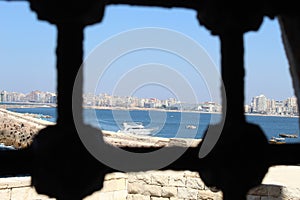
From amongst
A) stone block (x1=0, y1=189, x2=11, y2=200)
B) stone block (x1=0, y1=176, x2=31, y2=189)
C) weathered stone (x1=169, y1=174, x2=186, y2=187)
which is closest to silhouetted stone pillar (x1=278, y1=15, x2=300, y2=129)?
stone block (x1=0, y1=176, x2=31, y2=189)

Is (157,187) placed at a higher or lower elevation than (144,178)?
lower

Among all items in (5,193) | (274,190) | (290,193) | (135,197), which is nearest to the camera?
(5,193)

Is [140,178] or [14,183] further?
[140,178]

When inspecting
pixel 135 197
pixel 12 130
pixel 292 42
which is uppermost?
pixel 292 42

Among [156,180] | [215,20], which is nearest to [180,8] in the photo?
[215,20]

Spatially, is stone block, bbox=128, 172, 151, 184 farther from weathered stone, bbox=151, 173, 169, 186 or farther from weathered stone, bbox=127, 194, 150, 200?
weathered stone, bbox=127, 194, 150, 200

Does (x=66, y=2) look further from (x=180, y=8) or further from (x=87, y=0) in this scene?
(x=180, y=8)

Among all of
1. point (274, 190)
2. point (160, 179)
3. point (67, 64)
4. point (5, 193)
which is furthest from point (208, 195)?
point (67, 64)

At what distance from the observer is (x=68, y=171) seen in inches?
61.1

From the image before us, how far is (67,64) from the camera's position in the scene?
161cm

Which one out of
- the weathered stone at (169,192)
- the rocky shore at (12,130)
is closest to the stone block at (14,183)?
the weathered stone at (169,192)

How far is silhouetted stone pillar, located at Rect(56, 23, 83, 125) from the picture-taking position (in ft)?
5.26

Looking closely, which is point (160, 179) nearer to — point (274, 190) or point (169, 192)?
point (169, 192)

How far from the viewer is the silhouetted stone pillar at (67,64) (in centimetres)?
160
